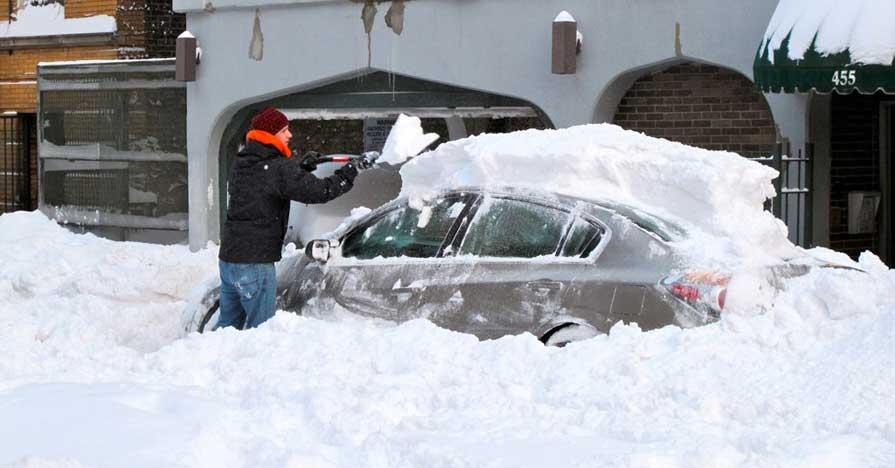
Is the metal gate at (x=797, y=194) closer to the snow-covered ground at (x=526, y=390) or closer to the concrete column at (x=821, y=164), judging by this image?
the concrete column at (x=821, y=164)

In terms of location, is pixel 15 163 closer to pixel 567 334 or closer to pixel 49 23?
pixel 49 23

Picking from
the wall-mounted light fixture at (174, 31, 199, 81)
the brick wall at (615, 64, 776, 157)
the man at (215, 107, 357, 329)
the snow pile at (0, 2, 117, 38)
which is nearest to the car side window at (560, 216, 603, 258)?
the man at (215, 107, 357, 329)

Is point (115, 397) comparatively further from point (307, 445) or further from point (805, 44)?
point (805, 44)

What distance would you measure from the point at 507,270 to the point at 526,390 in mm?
1729

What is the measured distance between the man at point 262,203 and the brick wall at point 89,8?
11.8m

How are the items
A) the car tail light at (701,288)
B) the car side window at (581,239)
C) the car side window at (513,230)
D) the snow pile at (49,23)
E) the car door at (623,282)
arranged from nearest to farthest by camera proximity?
the car tail light at (701,288), the car door at (623,282), the car side window at (581,239), the car side window at (513,230), the snow pile at (49,23)

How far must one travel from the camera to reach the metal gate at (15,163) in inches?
888

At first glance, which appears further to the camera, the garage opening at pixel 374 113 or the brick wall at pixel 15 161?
the brick wall at pixel 15 161

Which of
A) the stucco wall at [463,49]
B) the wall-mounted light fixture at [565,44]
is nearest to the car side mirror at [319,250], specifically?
the stucco wall at [463,49]

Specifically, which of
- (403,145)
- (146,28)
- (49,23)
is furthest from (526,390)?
(49,23)

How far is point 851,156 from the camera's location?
14172 mm

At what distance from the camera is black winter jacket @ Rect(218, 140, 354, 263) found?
9.05 metres

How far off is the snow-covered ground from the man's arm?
0.88m

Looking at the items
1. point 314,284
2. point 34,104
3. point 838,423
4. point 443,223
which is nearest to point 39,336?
point 314,284
